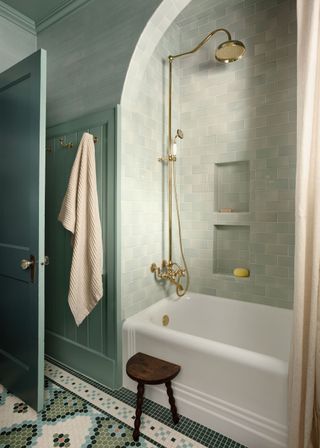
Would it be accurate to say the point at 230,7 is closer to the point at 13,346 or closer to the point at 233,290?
the point at 233,290

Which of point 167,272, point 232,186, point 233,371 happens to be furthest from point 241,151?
point 233,371

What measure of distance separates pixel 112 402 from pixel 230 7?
3.03 metres

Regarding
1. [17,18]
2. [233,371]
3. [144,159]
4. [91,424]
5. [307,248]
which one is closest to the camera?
[307,248]

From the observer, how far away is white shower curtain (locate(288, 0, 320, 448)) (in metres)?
1.11

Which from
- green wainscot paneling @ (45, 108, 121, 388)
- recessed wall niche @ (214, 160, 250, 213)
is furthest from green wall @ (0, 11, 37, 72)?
recessed wall niche @ (214, 160, 250, 213)

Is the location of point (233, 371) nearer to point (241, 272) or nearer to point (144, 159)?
point (241, 272)

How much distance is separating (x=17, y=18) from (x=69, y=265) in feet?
6.53

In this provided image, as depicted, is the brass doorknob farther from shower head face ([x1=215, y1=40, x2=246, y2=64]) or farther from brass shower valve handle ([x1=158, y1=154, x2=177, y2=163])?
shower head face ([x1=215, y1=40, x2=246, y2=64])

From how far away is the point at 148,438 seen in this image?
4.67 ft

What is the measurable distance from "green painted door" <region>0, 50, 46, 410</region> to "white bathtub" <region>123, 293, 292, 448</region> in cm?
59

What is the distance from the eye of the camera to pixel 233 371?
1409 mm

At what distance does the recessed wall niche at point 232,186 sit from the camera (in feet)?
7.52

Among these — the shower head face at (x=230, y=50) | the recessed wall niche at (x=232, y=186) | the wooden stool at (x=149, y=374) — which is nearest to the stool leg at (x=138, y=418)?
the wooden stool at (x=149, y=374)

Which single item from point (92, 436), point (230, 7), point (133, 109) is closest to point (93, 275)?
point (92, 436)
